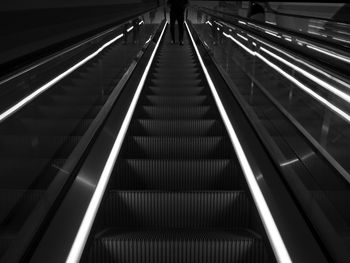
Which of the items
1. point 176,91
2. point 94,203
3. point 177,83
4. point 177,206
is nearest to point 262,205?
point 177,206

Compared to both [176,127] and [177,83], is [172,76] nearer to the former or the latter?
[177,83]

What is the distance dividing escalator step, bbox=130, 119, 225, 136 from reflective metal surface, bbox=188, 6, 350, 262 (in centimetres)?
44

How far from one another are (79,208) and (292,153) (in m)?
1.40

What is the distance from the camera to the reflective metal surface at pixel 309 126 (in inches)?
93.4

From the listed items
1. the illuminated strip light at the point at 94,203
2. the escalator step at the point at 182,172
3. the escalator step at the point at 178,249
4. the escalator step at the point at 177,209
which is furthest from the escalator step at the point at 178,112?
the escalator step at the point at 178,249

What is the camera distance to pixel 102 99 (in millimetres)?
4781

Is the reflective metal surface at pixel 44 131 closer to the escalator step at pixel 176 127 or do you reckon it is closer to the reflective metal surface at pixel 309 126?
the escalator step at pixel 176 127

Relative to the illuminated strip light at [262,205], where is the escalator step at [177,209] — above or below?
below

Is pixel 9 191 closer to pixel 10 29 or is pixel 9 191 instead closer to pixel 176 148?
pixel 176 148

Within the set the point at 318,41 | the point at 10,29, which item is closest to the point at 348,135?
the point at 318,41

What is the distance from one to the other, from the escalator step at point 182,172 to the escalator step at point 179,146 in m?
0.51

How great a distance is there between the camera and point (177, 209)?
3.08 meters

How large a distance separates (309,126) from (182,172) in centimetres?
121

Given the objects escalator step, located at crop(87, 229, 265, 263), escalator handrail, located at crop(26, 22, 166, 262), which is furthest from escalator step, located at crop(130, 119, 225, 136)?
escalator step, located at crop(87, 229, 265, 263)
